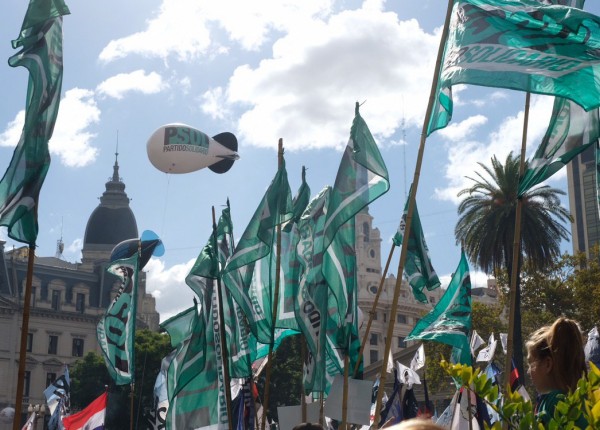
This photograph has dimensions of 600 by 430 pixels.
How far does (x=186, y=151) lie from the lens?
24.5 meters

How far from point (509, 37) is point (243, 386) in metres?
9.95

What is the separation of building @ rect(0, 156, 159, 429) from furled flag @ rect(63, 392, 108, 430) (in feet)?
184

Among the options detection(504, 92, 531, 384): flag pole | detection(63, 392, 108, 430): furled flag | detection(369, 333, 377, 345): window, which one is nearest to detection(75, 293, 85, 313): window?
detection(369, 333, 377, 345): window

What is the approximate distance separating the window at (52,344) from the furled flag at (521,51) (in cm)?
8039

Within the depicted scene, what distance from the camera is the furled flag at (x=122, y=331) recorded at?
19.7 meters

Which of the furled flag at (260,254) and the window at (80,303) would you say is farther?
the window at (80,303)

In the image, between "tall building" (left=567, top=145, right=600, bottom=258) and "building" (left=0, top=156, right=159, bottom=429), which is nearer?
"building" (left=0, top=156, right=159, bottom=429)

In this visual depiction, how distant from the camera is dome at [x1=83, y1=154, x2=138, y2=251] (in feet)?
324

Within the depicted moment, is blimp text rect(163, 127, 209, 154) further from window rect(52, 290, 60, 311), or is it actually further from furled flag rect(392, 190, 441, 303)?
window rect(52, 290, 60, 311)

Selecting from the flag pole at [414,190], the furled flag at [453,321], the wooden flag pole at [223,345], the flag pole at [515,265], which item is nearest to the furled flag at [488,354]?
the furled flag at [453,321]

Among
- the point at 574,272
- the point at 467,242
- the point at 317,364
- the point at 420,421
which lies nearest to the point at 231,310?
the point at 317,364

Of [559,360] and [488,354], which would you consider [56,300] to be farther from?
[559,360]

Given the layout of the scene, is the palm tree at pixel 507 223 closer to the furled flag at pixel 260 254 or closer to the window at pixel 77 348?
the furled flag at pixel 260 254

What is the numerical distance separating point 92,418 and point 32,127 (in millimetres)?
14170
